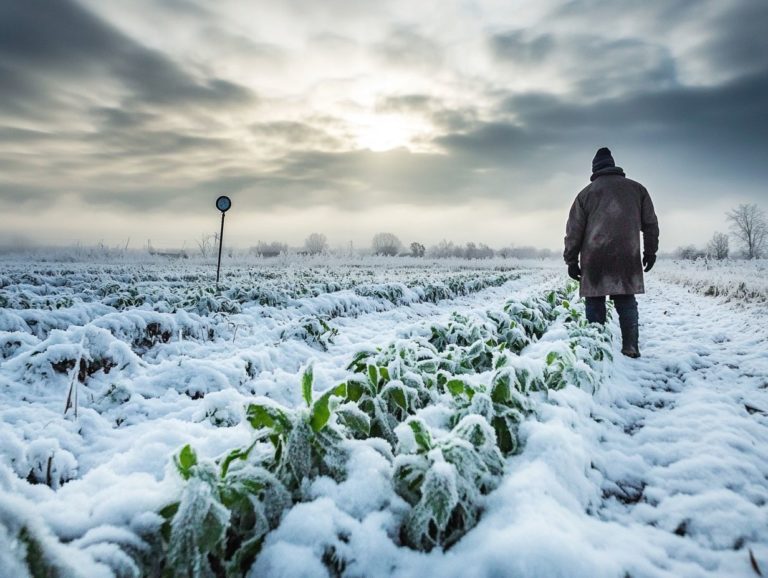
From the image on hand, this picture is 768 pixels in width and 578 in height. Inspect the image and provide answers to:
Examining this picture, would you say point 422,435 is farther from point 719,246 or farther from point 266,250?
point 719,246

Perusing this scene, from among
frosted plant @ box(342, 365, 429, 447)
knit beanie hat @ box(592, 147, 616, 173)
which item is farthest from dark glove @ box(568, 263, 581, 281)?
frosted plant @ box(342, 365, 429, 447)

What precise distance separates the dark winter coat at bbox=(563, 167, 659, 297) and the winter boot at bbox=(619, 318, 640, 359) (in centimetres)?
37

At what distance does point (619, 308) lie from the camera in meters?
5.00

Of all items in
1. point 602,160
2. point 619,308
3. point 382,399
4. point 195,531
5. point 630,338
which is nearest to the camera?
point 195,531

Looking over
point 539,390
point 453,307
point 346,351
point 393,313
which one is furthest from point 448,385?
point 453,307

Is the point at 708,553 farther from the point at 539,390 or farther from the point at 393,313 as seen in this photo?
the point at 393,313

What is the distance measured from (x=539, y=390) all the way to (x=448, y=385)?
3.02ft

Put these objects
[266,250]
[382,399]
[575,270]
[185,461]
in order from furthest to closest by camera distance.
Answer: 1. [266,250]
2. [575,270]
3. [382,399]
4. [185,461]

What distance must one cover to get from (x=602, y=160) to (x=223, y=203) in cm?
1115

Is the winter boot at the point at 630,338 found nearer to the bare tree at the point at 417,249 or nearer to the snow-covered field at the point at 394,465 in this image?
the snow-covered field at the point at 394,465

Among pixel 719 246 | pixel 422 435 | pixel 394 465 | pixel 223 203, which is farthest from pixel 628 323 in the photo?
pixel 719 246

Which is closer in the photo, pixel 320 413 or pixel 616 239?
pixel 320 413

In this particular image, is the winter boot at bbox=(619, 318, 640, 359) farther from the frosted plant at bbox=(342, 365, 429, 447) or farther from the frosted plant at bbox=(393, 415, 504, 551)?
the frosted plant at bbox=(393, 415, 504, 551)

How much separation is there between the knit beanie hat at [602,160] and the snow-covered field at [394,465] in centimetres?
223
